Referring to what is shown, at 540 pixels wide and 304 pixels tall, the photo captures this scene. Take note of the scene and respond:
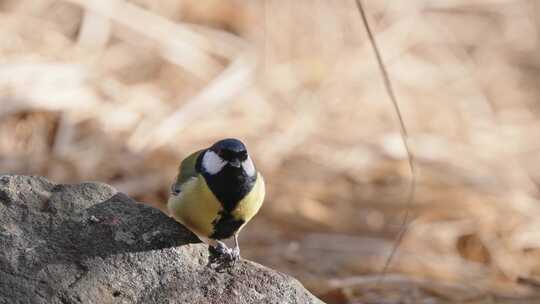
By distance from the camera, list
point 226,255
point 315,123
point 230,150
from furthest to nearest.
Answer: point 315,123
point 230,150
point 226,255

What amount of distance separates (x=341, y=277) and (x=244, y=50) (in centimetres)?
243

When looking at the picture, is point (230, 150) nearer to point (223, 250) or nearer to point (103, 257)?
point (223, 250)

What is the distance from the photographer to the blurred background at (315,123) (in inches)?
201

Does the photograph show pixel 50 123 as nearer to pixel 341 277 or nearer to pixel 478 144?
pixel 341 277

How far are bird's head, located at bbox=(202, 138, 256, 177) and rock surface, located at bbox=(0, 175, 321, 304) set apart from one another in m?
0.22

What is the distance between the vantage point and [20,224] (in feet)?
8.34

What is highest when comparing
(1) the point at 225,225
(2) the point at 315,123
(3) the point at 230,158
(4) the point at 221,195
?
(3) the point at 230,158

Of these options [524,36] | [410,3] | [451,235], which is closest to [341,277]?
[451,235]

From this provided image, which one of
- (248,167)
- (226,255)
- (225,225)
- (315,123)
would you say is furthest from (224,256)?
(315,123)

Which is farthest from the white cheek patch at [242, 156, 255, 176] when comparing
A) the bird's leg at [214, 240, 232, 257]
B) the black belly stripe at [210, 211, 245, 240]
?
the bird's leg at [214, 240, 232, 257]

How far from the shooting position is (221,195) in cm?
282

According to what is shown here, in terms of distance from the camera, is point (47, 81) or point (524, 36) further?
point (524, 36)

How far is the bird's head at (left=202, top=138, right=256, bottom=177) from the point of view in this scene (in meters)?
2.80

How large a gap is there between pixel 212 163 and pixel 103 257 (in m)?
0.50
